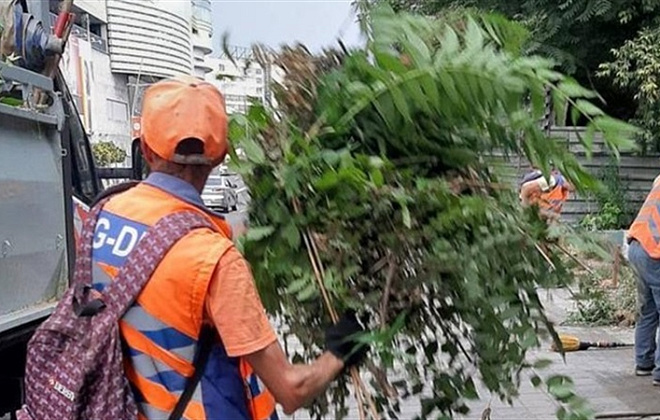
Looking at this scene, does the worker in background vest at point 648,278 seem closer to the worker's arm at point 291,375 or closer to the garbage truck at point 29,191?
the garbage truck at point 29,191

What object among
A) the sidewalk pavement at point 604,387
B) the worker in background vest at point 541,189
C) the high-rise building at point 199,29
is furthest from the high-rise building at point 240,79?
the high-rise building at point 199,29

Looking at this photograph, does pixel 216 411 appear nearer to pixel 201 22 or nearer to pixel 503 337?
pixel 503 337

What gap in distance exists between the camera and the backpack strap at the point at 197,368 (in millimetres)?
1949

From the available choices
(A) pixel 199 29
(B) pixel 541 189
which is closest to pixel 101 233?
(B) pixel 541 189

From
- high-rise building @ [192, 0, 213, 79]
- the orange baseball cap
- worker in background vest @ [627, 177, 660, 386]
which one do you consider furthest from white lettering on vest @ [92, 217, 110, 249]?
high-rise building @ [192, 0, 213, 79]

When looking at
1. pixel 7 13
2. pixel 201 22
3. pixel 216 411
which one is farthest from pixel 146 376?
pixel 201 22

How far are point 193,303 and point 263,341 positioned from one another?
18 centimetres

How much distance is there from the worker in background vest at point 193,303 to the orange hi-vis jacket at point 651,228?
4.51 metres

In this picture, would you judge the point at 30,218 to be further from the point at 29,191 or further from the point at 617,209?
the point at 617,209

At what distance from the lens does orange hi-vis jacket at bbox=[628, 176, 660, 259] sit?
5930mm

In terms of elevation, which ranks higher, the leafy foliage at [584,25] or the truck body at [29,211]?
the leafy foliage at [584,25]

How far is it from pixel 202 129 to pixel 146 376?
59 cm

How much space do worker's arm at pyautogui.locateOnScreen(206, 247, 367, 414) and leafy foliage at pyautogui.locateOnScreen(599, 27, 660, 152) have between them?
1055cm

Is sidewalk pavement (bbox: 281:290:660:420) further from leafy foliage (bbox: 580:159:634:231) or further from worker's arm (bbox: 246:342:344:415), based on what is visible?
leafy foliage (bbox: 580:159:634:231)
